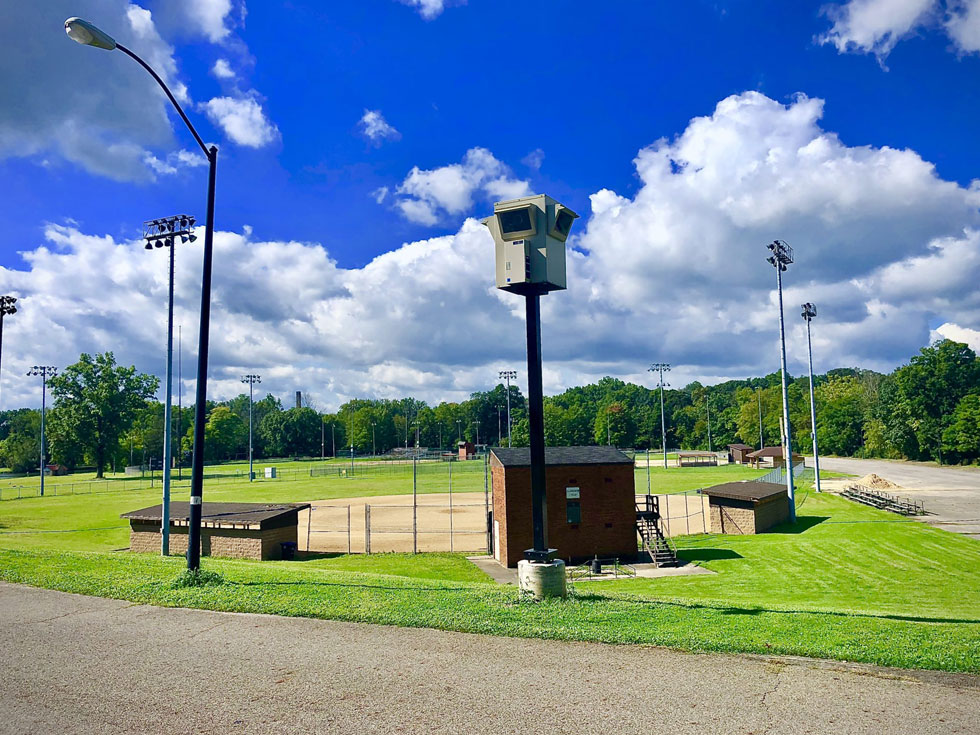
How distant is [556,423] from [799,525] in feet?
386

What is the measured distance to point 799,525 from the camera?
40.2m

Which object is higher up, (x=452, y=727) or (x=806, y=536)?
(x=452, y=727)

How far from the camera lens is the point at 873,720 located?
249 inches

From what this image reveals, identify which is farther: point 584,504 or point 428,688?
point 584,504

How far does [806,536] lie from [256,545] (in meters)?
26.1

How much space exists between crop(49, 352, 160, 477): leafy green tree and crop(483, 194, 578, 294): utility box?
106 m

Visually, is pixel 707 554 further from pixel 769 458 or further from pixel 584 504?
pixel 769 458

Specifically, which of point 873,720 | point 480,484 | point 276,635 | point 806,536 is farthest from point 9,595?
point 480,484

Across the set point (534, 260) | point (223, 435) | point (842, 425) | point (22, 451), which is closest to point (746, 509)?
point (534, 260)

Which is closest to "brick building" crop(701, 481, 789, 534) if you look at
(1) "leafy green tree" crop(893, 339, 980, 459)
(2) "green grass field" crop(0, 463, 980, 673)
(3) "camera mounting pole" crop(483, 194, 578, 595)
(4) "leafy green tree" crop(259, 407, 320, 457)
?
(2) "green grass field" crop(0, 463, 980, 673)

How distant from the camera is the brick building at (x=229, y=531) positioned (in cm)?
3067

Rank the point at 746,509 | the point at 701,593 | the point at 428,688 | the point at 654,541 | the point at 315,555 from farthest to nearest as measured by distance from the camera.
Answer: the point at 746,509 < the point at 315,555 < the point at 654,541 < the point at 701,593 < the point at 428,688

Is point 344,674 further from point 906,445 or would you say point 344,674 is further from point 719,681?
point 906,445

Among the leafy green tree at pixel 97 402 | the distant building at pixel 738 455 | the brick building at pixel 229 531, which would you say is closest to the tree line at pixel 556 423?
the leafy green tree at pixel 97 402
